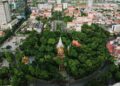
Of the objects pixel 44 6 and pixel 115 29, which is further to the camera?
pixel 44 6

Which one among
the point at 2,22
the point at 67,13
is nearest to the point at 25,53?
the point at 2,22

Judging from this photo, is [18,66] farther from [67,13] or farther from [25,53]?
[67,13]

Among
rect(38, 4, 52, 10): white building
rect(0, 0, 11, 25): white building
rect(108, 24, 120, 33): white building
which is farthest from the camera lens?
rect(38, 4, 52, 10): white building

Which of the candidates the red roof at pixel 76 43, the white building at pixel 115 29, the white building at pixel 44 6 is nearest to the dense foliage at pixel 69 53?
the red roof at pixel 76 43

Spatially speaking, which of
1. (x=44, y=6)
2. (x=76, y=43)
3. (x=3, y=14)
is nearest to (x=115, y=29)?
(x=76, y=43)

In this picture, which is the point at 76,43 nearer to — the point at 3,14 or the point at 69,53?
the point at 69,53

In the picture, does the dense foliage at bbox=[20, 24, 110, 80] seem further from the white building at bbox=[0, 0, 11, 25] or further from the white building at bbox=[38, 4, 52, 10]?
the white building at bbox=[38, 4, 52, 10]

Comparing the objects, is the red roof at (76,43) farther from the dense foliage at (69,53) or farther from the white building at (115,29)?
the white building at (115,29)

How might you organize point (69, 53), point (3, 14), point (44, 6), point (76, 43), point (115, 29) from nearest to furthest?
1. point (69, 53)
2. point (76, 43)
3. point (115, 29)
4. point (3, 14)
5. point (44, 6)

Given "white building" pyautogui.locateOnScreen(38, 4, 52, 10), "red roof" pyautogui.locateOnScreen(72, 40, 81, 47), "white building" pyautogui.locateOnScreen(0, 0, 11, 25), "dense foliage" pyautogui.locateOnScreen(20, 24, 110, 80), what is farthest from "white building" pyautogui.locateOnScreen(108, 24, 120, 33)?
"white building" pyautogui.locateOnScreen(38, 4, 52, 10)

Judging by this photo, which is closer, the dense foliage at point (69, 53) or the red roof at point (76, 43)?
the dense foliage at point (69, 53)

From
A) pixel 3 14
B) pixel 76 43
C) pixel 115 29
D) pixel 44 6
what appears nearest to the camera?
pixel 76 43

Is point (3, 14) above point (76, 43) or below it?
above
